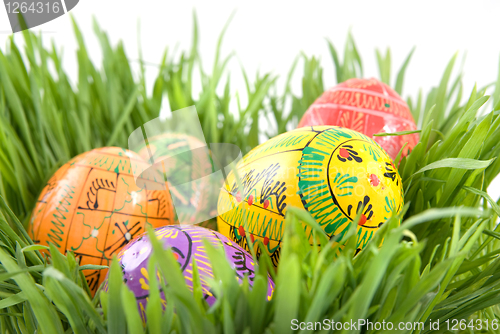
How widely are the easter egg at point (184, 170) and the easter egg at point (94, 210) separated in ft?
0.09

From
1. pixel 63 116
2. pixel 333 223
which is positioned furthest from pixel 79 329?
pixel 63 116

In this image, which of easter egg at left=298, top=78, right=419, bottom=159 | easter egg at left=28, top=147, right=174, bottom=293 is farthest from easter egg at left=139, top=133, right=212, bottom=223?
easter egg at left=298, top=78, right=419, bottom=159

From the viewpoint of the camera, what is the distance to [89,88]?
0.64 meters

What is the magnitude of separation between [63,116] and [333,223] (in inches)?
18.7

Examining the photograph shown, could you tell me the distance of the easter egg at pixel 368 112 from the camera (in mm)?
468

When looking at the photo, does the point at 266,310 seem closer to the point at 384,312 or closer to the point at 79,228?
the point at 384,312

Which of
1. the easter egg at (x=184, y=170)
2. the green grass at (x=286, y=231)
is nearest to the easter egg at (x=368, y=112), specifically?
the green grass at (x=286, y=231)

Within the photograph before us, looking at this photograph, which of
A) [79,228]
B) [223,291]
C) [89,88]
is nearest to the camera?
[223,291]

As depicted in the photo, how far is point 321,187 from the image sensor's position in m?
0.33

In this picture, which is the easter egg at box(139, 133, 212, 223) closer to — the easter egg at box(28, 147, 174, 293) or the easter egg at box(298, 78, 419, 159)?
the easter egg at box(28, 147, 174, 293)

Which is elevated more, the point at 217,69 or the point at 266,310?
the point at 217,69

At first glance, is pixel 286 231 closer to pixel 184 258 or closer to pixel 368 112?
pixel 184 258

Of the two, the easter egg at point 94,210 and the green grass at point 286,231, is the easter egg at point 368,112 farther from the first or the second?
the easter egg at point 94,210

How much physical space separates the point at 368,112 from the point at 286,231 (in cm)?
29
